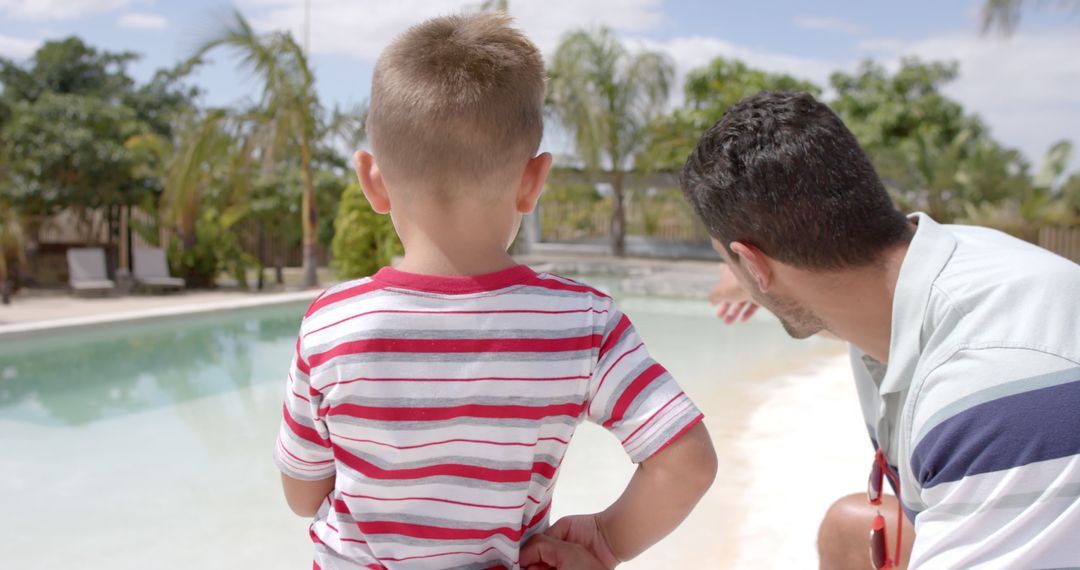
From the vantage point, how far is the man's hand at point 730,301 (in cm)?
204

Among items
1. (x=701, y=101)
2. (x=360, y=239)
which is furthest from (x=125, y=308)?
(x=701, y=101)

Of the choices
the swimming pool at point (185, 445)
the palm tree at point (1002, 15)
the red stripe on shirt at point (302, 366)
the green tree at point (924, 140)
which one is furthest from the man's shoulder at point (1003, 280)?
the green tree at point (924, 140)

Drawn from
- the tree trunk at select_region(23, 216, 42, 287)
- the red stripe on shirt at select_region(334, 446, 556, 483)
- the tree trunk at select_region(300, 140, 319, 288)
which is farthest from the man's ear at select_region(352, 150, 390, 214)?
the tree trunk at select_region(23, 216, 42, 287)

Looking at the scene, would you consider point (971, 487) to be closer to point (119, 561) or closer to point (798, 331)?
point (798, 331)

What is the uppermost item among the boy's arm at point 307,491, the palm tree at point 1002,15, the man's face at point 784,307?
the palm tree at point 1002,15

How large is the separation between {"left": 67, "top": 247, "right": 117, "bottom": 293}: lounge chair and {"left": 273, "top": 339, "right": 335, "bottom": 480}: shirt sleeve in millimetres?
12598

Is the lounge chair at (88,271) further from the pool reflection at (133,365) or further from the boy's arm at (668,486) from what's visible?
the boy's arm at (668,486)

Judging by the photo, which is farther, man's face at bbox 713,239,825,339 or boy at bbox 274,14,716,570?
man's face at bbox 713,239,825,339

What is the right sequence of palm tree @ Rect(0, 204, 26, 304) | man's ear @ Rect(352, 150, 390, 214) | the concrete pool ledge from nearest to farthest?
man's ear @ Rect(352, 150, 390, 214)
the concrete pool ledge
palm tree @ Rect(0, 204, 26, 304)

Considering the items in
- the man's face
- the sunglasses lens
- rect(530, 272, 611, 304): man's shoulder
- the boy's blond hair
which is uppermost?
the boy's blond hair

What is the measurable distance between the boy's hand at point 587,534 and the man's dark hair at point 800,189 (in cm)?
50

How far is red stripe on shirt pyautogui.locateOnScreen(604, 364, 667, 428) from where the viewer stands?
1.05 meters

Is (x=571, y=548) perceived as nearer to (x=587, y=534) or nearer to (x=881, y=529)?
(x=587, y=534)

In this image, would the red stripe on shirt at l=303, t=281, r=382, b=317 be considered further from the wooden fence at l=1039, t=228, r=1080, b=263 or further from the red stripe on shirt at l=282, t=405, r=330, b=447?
the wooden fence at l=1039, t=228, r=1080, b=263
